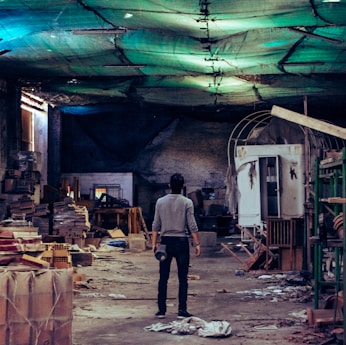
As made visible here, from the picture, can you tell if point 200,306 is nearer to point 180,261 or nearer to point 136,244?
point 180,261

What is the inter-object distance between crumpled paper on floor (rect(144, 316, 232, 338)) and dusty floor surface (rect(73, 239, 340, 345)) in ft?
0.25

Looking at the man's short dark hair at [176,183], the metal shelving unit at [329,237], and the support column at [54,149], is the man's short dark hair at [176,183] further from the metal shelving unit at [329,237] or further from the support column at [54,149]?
the support column at [54,149]

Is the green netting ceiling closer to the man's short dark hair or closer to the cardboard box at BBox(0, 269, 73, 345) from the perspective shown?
the man's short dark hair

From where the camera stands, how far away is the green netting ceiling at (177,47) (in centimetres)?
1009

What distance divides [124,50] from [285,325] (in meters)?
7.47

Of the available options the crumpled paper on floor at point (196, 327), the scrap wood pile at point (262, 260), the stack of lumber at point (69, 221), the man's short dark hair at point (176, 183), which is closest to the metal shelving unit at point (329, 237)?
the crumpled paper on floor at point (196, 327)

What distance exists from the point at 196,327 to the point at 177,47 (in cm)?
668

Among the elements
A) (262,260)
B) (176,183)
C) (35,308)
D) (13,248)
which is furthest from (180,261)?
(262,260)

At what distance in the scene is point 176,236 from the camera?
27.0 feet

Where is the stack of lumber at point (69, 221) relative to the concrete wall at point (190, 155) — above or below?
below

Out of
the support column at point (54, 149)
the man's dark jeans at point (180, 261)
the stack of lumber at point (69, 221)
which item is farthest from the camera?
the support column at point (54, 149)

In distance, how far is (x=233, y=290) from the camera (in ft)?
35.6

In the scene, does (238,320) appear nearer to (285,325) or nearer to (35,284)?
(285,325)

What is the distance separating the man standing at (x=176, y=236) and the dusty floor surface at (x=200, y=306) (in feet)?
1.05
